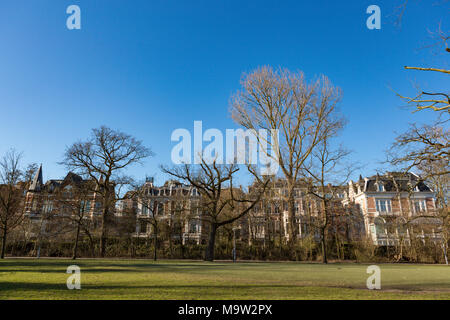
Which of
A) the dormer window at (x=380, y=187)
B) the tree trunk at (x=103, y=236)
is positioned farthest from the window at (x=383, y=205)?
the tree trunk at (x=103, y=236)

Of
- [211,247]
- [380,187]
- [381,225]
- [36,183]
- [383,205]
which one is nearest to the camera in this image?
[211,247]

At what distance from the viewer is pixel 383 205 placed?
164ft

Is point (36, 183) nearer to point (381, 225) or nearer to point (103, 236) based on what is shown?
point (103, 236)

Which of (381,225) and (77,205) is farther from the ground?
(77,205)

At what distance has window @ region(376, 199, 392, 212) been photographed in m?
49.8

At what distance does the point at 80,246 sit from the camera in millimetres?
31891

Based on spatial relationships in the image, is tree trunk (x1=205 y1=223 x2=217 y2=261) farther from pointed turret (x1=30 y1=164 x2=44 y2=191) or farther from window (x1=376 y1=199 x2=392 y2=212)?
pointed turret (x1=30 y1=164 x2=44 y2=191)

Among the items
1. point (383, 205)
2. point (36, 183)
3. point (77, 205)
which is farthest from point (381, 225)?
point (36, 183)

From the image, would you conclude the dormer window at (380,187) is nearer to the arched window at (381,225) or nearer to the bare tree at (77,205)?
the arched window at (381,225)

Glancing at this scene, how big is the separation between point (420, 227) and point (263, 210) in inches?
726

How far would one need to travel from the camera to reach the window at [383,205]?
49.8m
